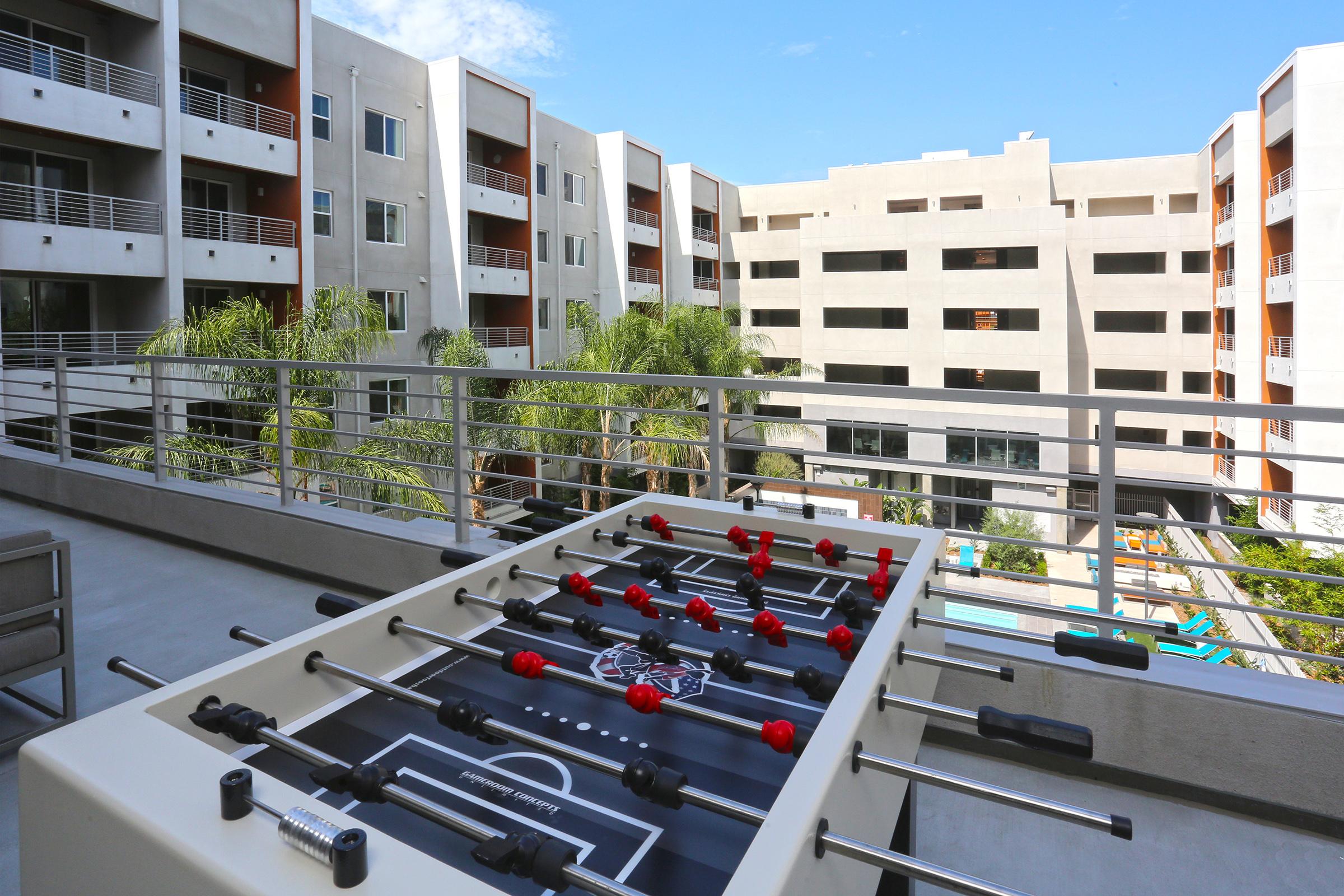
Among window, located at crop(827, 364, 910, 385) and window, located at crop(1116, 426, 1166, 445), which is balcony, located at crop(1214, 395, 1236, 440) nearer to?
window, located at crop(1116, 426, 1166, 445)

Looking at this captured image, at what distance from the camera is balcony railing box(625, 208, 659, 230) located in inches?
900

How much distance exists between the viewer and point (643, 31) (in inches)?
2940

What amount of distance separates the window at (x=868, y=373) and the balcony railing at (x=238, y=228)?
50.6ft

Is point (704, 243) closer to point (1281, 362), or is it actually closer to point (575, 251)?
point (575, 251)

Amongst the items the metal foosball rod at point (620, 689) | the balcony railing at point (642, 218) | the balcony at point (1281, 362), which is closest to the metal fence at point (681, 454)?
the metal foosball rod at point (620, 689)

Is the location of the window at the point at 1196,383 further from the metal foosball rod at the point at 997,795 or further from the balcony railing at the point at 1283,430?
the metal foosball rod at the point at 997,795

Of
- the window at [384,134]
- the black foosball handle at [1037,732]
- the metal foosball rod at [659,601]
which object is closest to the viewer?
the black foosball handle at [1037,732]

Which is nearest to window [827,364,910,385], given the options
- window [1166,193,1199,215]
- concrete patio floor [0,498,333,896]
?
window [1166,193,1199,215]

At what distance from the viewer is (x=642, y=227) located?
75.8 ft

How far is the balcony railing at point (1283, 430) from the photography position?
16953 mm

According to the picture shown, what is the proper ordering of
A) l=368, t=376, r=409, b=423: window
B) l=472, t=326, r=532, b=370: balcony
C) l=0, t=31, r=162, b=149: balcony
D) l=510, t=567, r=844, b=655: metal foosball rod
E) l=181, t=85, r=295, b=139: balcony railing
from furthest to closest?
l=472, t=326, r=532, b=370: balcony
l=368, t=376, r=409, b=423: window
l=181, t=85, r=295, b=139: balcony railing
l=0, t=31, r=162, b=149: balcony
l=510, t=567, r=844, b=655: metal foosball rod

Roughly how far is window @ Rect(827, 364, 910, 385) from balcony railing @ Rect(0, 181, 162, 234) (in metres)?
17.4

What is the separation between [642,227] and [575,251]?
2.95 metres

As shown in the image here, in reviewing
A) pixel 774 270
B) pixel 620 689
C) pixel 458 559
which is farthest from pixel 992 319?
pixel 620 689
